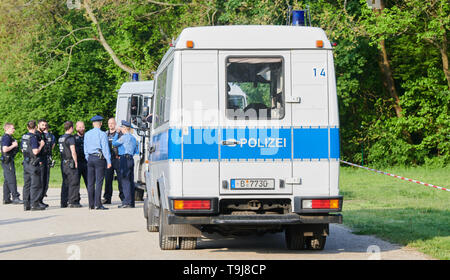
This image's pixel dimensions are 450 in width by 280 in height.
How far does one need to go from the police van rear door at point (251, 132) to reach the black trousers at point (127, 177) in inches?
348

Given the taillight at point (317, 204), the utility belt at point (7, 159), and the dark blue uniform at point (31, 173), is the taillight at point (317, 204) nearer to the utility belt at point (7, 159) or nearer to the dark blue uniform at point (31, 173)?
the dark blue uniform at point (31, 173)

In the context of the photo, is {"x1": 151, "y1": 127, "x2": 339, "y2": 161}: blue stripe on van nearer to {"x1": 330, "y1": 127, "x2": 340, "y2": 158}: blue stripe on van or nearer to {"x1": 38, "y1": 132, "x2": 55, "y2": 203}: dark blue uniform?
{"x1": 330, "y1": 127, "x2": 340, "y2": 158}: blue stripe on van

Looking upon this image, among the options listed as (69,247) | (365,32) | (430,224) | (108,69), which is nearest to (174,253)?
(69,247)

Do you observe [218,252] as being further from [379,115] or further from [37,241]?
[379,115]

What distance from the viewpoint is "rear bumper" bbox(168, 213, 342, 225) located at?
33.2 feet

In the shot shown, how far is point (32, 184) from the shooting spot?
59.8 ft

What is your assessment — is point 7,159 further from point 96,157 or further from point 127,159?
point 127,159

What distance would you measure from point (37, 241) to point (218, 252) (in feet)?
9.58

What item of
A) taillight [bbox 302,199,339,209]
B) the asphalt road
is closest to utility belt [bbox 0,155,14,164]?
the asphalt road

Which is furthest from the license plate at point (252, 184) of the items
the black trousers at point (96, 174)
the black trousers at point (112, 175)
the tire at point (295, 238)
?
the black trousers at point (112, 175)

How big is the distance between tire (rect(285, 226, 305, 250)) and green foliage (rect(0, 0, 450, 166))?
19998 mm
